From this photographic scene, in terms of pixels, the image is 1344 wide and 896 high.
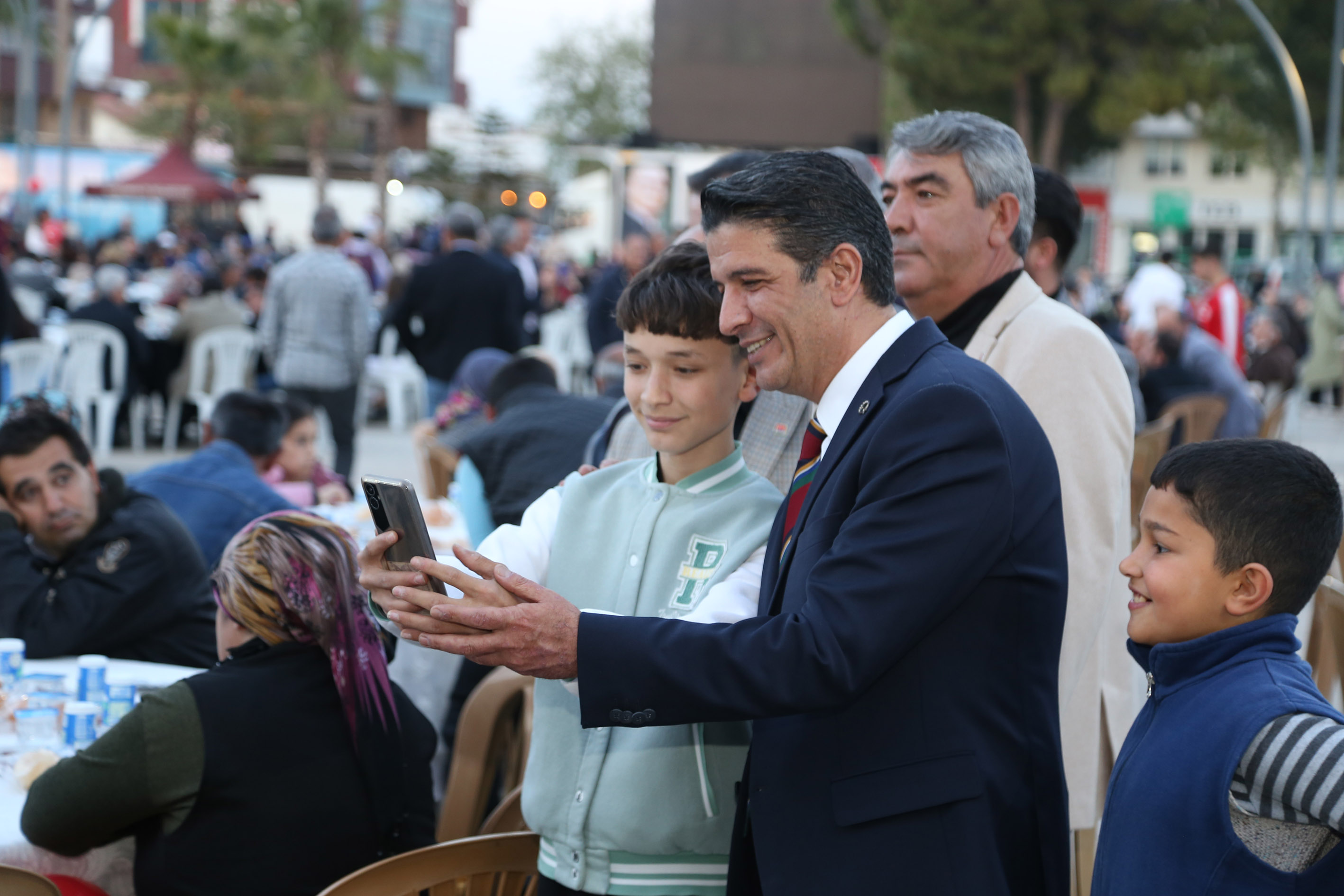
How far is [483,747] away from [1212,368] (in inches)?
251

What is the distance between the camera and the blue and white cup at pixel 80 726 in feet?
9.37

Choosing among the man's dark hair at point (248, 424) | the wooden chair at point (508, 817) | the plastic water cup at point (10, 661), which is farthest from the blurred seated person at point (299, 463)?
the wooden chair at point (508, 817)

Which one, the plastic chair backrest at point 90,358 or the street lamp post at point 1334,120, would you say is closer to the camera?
the plastic chair backrest at point 90,358

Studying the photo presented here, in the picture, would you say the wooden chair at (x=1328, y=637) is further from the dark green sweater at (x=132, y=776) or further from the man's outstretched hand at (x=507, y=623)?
the dark green sweater at (x=132, y=776)

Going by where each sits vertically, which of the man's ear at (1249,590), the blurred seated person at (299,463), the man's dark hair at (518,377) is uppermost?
the man's ear at (1249,590)

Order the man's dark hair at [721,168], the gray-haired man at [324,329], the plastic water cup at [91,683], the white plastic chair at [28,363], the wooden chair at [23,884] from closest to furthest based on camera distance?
the wooden chair at [23,884], the plastic water cup at [91,683], the man's dark hair at [721,168], the gray-haired man at [324,329], the white plastic chair at [28,363]

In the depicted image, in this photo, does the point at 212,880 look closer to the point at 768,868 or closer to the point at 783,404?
the point at 768,868

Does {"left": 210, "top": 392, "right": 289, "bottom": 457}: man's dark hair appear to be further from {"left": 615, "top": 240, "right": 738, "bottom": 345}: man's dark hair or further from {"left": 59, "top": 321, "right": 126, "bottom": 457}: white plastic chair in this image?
{"left": 59, "top": 321, "right": 126, "bottom": 457}: white plastic chair

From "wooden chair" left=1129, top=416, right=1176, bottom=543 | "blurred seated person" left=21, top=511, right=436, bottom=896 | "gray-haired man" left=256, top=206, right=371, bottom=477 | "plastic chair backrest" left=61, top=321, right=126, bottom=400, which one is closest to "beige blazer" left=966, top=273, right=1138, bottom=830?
"blurred seated person" left=21, top=511, right=436, bottom=896

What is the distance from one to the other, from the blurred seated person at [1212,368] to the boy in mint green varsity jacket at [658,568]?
611cm

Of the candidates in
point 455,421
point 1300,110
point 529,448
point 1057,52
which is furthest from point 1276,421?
point 1057,52

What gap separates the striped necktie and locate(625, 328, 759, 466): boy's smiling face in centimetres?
27

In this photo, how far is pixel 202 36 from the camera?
104 ft

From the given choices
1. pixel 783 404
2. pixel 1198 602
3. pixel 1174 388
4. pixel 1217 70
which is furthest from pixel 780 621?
pixel 1217 70
